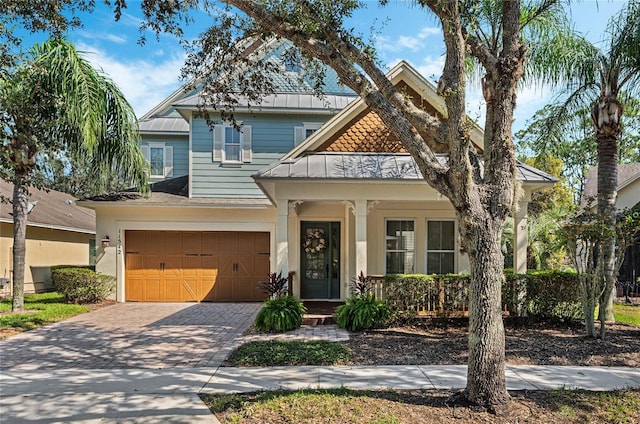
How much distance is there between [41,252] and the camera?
55.5ft

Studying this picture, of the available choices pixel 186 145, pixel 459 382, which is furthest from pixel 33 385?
pixel 186 145

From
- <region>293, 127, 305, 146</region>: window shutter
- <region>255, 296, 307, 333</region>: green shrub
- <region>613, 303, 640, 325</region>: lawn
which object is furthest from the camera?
<region>293, 127, 305, 146</region>: window shutter

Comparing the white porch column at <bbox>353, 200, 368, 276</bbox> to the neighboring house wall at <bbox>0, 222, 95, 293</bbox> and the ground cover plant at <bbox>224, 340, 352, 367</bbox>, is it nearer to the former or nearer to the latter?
the ground cover plant at <bbox>224, 340, 352, 367</bbox>

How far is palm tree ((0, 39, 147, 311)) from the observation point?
32.5 ft

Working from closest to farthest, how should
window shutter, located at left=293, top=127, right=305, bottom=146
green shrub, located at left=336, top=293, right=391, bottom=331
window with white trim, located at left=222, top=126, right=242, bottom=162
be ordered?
green shrub, located at left=336, top=293, right=391, bottom=331 < window with white trim, located at left=222, top=126, right=242, bottom=162 < window shutter, located at left=293, top=127, right=305, bottom=146

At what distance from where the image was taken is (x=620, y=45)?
9031 millimetres

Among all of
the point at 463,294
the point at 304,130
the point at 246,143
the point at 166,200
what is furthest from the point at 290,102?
the point at 463,294

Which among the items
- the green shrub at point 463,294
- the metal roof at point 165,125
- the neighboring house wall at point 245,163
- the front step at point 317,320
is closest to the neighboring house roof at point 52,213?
the metal roof at point 165,125

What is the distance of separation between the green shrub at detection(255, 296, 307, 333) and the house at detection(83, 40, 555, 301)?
0.92m

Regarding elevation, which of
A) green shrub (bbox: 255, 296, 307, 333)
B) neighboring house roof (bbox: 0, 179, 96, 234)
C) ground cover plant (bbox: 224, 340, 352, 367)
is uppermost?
neighboring house roof (bbox: 0, 179, 96, 234)

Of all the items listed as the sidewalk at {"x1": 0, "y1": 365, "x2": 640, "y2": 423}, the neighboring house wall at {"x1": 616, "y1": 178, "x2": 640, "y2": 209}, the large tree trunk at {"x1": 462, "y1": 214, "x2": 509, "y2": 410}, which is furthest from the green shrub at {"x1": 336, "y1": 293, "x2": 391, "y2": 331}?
the neighboring house wall at {"x1": 616, "y1": 178, "x2": 640, "y2": 209}

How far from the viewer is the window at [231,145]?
14.3 metres

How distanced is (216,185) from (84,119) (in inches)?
180

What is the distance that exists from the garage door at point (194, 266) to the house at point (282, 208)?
33 mm
